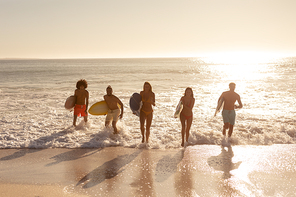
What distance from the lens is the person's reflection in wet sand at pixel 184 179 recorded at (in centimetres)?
399

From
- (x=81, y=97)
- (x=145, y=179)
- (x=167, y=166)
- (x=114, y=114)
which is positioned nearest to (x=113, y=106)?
(x=114, y=114)

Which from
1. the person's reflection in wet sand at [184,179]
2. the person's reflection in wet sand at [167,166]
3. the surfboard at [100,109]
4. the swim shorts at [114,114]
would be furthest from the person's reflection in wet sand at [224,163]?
the surfboard at [100,109]

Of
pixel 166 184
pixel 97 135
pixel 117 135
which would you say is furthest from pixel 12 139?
pixel 166 184

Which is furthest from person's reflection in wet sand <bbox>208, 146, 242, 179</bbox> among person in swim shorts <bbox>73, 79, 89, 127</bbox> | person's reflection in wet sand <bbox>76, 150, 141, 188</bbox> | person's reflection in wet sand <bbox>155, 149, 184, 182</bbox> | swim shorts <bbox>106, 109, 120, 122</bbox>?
person in swim shorts <bbox>73, 79, 89, 127</bbox>

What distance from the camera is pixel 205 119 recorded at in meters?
9.49

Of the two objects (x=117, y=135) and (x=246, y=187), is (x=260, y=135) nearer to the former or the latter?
(x=246, y=187)

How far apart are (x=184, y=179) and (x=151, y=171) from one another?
72 cm

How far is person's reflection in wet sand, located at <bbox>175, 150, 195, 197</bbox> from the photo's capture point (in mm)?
3990

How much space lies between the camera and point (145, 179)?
14.6 ft

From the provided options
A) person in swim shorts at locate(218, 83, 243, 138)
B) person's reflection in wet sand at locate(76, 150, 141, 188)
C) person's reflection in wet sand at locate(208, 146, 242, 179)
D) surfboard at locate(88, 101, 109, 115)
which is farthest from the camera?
surfboard at locate(88, 101, 109, 115)

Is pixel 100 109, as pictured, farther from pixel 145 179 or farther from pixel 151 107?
pixel 145 179

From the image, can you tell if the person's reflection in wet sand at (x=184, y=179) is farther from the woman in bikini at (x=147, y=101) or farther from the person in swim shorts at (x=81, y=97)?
→ the person in swim shorts at (x=81, y=97)

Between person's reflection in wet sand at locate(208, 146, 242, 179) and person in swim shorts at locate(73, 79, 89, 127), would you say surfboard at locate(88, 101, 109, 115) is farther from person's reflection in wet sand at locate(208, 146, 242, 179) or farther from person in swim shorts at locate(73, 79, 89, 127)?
person's reflection in wet sand at locate(208, 146, 242, 179)

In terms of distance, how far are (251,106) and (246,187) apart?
8.70m
